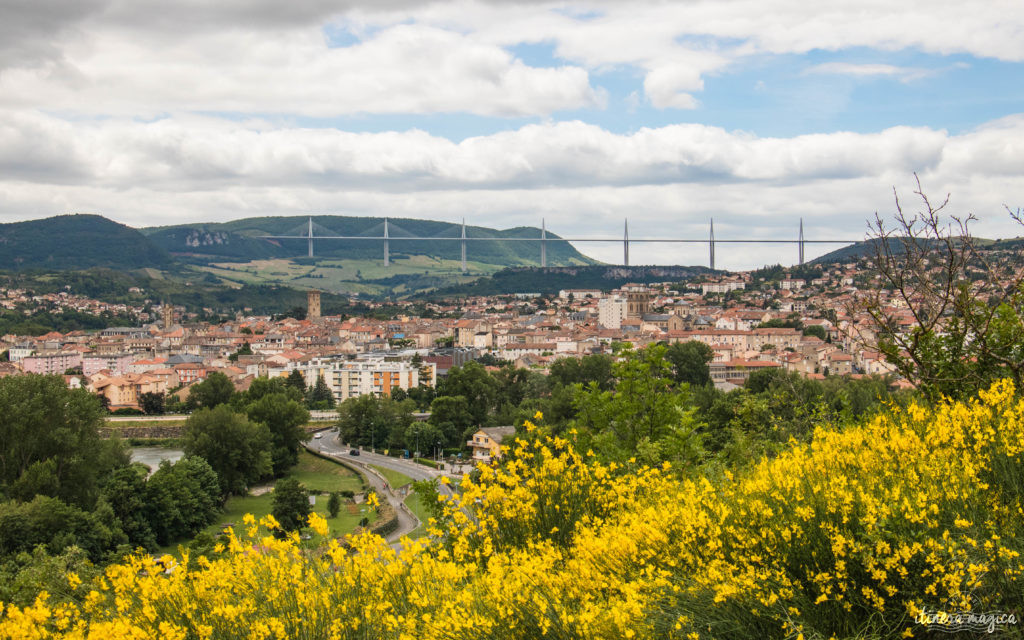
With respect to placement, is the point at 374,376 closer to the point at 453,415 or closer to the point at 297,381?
the point at 297,381

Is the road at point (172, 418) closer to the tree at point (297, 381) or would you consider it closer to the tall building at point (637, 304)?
the tree at point (297, 381)

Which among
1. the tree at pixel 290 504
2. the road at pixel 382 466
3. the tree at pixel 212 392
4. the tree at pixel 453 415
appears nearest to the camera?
the road at pixel 382 466

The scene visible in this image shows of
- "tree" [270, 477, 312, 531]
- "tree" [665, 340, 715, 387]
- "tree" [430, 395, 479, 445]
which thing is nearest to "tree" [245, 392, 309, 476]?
"tree" [430, 395, 479, 445]

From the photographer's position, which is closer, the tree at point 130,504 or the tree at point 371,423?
the tree at point 130,504

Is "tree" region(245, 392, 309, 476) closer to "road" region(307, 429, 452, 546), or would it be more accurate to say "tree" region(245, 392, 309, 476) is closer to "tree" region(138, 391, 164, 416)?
"road" region(307, 429, 452, 546)

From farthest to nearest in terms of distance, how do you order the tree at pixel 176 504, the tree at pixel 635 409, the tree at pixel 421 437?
1. the tree at pixel 421 437
2. the tree at pixel 176 504
3. the tree at pixel 635 409

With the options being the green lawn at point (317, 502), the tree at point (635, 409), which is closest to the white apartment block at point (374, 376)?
the green lawn at point (317, 502)

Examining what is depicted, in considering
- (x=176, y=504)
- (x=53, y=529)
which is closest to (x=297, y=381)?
(x=176, y=504)
